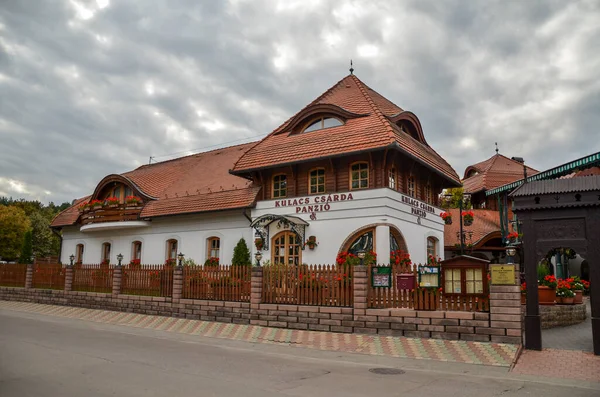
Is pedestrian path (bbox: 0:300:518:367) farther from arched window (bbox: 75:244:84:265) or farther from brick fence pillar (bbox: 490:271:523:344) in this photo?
arched window (bbox: 75:244:84:265)

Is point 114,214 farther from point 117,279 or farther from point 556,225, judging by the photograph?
point 556,225

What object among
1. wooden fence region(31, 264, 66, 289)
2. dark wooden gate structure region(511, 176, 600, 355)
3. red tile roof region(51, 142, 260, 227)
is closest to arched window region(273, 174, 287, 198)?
red tile roof region(51, 142, 260, 227)

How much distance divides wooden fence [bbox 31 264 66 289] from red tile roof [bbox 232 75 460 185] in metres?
8.91

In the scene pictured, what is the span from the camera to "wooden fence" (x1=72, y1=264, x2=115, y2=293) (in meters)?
18.0

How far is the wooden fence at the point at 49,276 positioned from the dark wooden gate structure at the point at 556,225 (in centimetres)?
1807

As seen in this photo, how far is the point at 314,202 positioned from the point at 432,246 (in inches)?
236

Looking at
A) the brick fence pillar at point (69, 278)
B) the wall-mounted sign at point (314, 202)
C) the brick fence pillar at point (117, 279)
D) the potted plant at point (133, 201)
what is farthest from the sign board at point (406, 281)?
the potted plant at point (133, 201)

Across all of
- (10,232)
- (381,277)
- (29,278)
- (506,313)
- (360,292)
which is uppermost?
(10,232)

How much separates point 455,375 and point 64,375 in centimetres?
621

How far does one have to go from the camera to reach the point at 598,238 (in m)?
9.34

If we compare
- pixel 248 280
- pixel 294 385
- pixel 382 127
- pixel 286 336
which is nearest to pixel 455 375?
pixel 294 385

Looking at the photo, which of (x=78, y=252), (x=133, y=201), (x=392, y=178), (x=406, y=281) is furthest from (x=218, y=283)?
(x=78, y=252)

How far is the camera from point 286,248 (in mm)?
17953

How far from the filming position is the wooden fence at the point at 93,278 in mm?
17953
